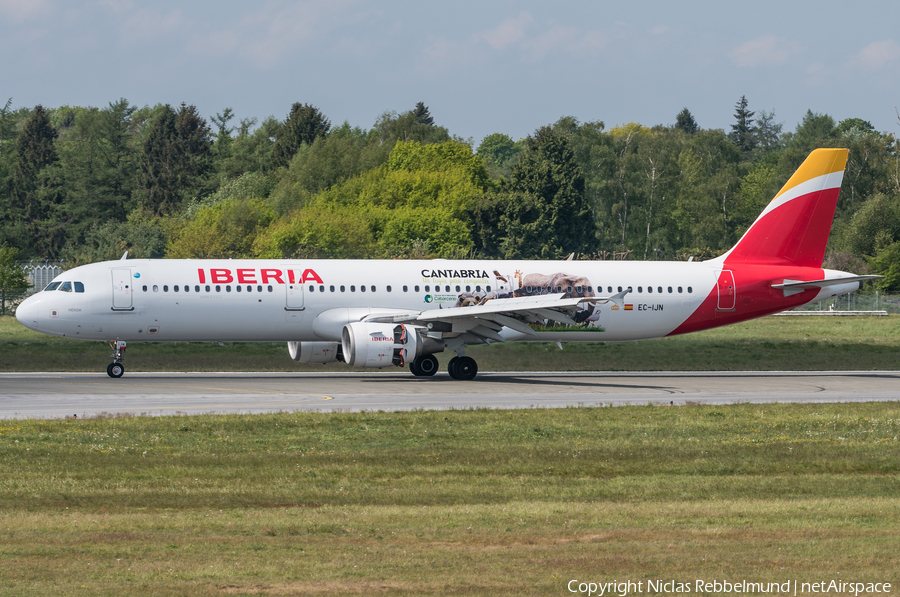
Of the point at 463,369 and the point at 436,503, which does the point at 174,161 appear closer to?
the point at 463,369

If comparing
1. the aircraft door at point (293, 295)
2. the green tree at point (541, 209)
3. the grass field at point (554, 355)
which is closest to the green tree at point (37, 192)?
the green tree at point (541, 209)

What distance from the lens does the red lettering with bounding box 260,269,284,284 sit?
36062 mm

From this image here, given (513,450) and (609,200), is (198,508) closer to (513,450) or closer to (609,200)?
(513,450)

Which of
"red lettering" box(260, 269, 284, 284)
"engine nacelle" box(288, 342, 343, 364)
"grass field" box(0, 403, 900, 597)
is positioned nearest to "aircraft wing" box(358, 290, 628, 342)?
"engine nacelle" box(288, 342, 343, 364)

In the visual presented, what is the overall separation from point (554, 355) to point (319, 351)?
44.2ft

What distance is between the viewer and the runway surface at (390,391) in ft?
89.6

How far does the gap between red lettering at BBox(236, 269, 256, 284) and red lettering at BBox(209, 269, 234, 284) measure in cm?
30

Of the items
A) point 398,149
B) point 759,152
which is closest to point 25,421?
point 398,149

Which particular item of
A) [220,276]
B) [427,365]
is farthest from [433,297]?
[220,276]

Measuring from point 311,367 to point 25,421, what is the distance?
66.9 ft

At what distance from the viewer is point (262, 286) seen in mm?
35844

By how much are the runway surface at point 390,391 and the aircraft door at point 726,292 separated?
8.68ft

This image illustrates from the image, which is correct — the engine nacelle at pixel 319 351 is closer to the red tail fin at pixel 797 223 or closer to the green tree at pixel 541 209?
the red tail fin at pixel 797 223

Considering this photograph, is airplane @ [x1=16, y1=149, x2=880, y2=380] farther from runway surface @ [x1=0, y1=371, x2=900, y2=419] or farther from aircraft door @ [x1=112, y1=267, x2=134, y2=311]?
runway surface @ [x1=0, y1=371, x2=900, y2=419]
